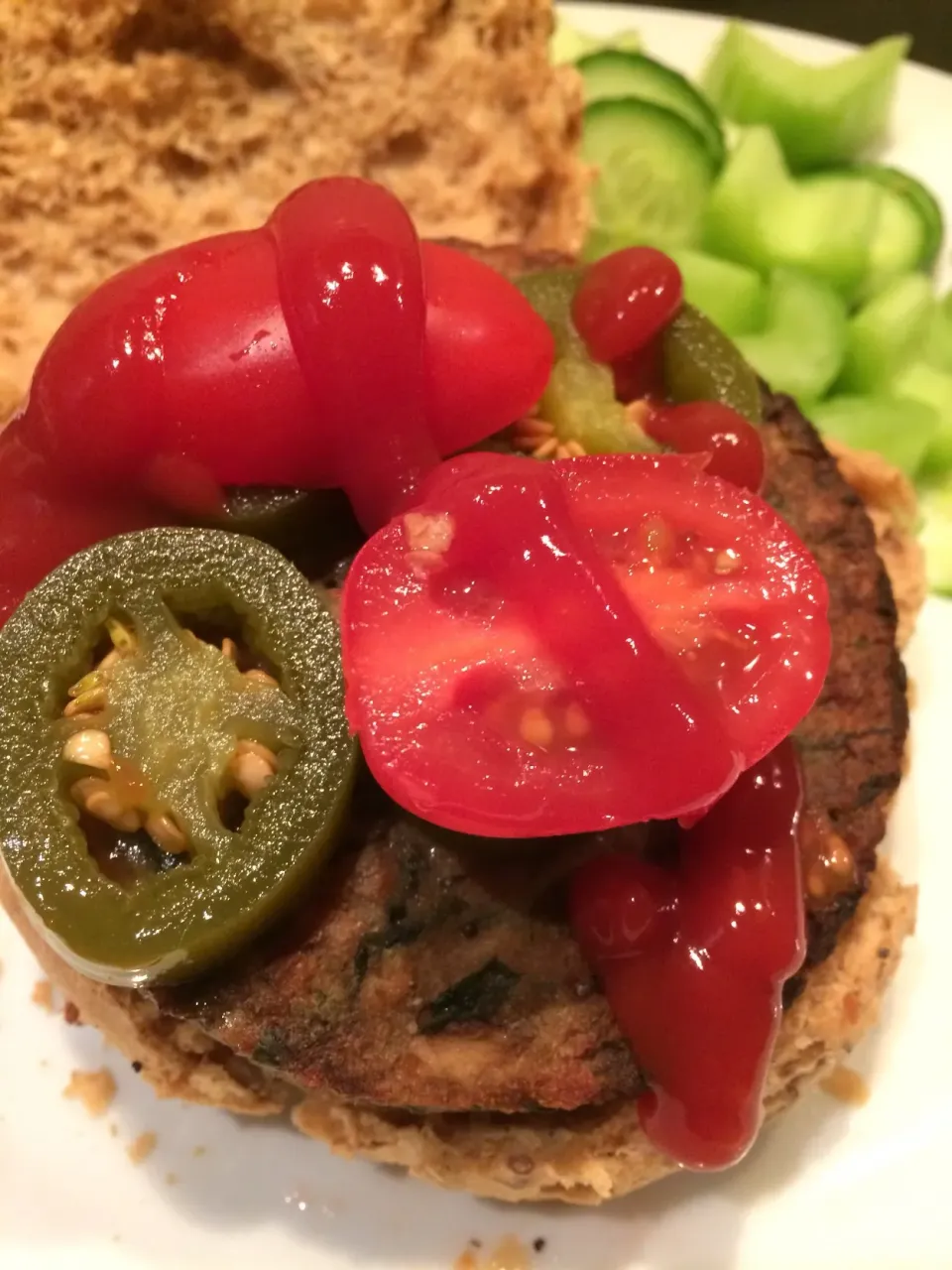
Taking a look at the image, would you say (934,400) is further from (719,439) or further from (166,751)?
(166,751)

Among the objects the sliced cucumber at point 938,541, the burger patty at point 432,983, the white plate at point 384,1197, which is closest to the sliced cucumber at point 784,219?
the sliced cucumber at point 938,541

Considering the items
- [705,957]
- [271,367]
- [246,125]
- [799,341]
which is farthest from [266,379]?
[799,341]

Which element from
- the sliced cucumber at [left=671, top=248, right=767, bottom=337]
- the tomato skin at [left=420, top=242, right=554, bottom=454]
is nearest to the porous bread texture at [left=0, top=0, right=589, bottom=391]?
the sliced cucumber at [left=671, top=248, right=767, bottom=337]

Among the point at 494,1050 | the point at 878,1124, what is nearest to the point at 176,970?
the point at 494,1050

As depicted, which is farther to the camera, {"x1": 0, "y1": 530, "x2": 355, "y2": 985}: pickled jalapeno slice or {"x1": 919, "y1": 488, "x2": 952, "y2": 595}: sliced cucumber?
{"x1": 919, "y1": 488, "x2": 952, "y2": 595}: sliced cucumber

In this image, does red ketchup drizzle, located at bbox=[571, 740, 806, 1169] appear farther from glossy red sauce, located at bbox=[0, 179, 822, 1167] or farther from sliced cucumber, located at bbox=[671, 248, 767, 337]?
sliced cucumber, located at bbox=[671, 248, 767, 337]
